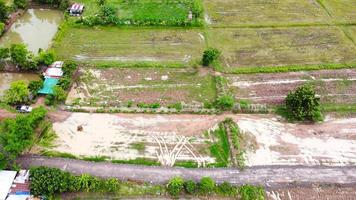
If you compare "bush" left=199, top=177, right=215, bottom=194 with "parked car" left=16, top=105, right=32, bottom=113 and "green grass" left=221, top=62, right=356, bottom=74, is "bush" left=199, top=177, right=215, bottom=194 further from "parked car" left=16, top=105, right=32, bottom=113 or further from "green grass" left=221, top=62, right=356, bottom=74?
"parked car" left=16, top=105, right=32, bottom=113

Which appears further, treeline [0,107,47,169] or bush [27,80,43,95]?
bush [27,80,43,95]

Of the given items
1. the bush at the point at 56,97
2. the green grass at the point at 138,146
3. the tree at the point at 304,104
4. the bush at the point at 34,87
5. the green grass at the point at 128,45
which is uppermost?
the green grass at the point at 128,45

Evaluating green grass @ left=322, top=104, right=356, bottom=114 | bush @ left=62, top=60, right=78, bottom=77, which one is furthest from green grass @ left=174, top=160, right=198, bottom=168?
bush @ left=62, top=60, right=78, bottom=77

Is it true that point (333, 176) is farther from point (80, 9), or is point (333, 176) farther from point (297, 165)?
point (80, 9)

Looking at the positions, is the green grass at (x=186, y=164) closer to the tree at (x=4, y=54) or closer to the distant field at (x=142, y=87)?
the distant field at (x=142, y=87)

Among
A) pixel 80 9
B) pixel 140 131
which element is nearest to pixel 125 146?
→ pixel 140 131

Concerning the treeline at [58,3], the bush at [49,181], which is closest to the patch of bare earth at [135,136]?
the bush at [49,181]
